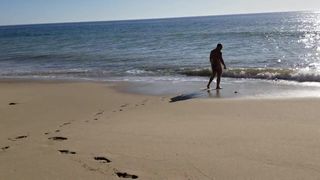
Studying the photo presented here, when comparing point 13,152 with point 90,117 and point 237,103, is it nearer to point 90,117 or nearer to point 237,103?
point 90,117

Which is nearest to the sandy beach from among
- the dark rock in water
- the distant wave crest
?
the dark rock in water

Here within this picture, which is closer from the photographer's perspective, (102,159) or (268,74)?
(102,159)

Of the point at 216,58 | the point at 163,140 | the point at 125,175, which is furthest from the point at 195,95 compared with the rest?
the point at 125,175

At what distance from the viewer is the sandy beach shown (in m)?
5.02

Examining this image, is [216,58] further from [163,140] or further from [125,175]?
[125,175]

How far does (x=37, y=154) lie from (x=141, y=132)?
176cm

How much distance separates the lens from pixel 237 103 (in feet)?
32.7

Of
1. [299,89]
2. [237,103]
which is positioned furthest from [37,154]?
[299,89]

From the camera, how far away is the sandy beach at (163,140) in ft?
16.5

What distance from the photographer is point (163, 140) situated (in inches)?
250

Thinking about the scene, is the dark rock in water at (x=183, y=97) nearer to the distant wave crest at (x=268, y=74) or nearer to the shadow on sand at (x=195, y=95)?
the shadow on sand at (x=195, y=95)

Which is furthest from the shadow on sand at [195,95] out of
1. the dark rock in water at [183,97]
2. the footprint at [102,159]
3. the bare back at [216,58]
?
the footprint at [102,159]

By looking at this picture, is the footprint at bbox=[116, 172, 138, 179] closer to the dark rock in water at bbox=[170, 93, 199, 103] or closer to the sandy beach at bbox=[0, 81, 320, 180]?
the sandy beach at bbox=[0, 81, 320, 180]

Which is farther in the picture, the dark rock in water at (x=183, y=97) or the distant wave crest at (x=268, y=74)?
the distant wave crest at (x=268, y=74)
